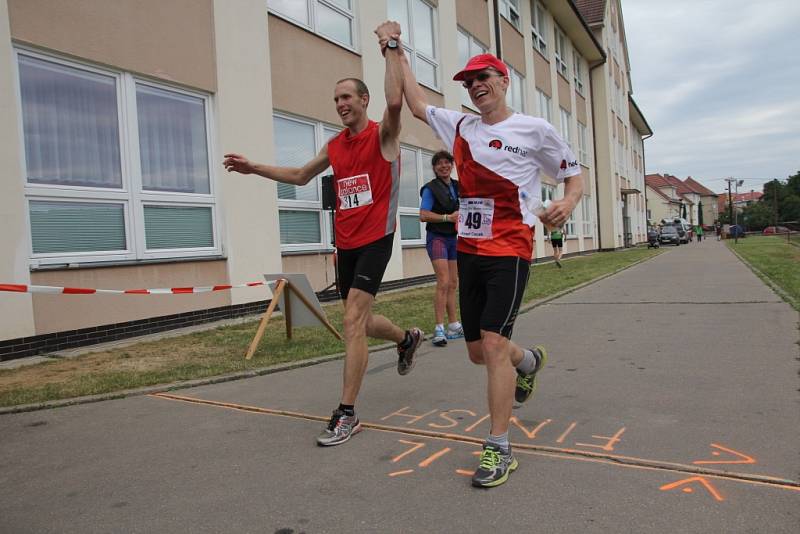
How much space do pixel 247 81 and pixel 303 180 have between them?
5995 mm

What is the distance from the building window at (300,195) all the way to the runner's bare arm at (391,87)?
6.87 m

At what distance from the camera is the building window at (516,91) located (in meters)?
22.4

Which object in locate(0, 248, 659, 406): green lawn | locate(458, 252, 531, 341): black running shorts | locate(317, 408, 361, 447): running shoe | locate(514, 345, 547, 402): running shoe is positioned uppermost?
locate(458, 252, 531, 341): black running shorts

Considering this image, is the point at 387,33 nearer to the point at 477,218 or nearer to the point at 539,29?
the point at 477,218

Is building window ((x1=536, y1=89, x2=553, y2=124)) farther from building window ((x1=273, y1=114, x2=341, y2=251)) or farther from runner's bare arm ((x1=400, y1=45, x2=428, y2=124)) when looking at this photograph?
runner's bare arm ((x1=400, y1=45, x2=428, y2=124))

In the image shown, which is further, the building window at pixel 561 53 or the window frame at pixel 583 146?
the window frame at pixel 583 146

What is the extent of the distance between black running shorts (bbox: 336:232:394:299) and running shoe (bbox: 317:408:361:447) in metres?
0.76

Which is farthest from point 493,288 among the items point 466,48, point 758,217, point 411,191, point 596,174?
point 758,217

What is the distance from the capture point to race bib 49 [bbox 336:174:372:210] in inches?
152

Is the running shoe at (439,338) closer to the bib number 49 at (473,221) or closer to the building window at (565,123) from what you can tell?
the bib number 49 at (473,221)

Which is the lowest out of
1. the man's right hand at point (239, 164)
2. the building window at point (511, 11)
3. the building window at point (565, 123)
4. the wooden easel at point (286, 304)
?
the wooden easel at point (286, 304)

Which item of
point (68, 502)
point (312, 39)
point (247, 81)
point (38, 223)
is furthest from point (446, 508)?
point (312, 39)

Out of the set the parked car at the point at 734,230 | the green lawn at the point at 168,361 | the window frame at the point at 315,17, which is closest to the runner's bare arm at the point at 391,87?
the green lawn at the point at 168,361

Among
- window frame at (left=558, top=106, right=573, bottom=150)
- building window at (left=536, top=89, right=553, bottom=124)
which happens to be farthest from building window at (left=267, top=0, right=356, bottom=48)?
window frame at (left=558, top=106, right=573, bottom=150)
